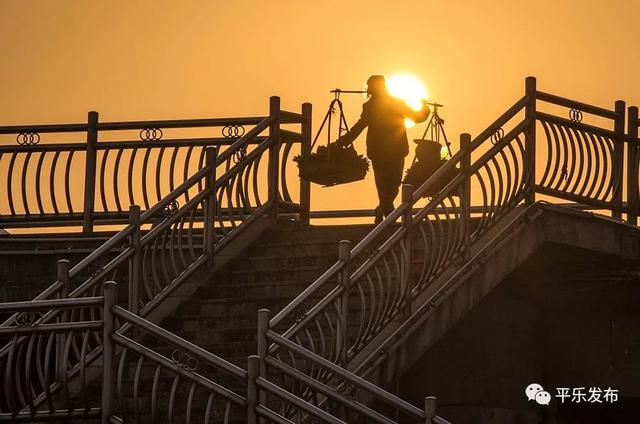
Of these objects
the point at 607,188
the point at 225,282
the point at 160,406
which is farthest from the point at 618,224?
the point at 160,406

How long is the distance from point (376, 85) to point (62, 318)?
542 cm

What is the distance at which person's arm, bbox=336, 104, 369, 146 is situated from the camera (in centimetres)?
2567

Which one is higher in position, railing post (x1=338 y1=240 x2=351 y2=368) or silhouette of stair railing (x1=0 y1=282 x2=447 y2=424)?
railing post (x1=338 y1=240 x2=351 y2=368)

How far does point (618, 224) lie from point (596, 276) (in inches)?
39.2

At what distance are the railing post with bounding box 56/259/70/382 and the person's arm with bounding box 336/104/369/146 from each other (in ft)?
14.0

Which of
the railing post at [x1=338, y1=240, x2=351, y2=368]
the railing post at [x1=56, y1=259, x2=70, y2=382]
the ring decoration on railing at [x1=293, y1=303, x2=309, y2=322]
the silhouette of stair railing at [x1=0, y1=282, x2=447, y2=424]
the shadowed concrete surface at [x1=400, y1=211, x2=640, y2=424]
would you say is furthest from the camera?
the shadowed concrete surface at [x1=400, y1=211, x2=640, y2=424]

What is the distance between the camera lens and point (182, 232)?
24.9 meters

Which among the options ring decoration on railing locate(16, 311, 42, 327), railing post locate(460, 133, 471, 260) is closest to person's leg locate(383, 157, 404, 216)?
railing post locate(460, 133, 471, 260)

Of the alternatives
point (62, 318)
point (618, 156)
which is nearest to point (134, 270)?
point (62, 318)

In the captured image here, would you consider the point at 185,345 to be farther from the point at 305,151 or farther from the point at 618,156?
the point at 618,156

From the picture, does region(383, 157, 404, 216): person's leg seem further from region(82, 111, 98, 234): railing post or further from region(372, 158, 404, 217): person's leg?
region(82, 111, 98, 234): railing post

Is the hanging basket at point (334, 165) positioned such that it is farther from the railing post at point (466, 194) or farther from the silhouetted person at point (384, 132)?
the railing post at point (466, 194)

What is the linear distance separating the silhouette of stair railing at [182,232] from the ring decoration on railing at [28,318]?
0.09m

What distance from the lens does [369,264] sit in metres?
21.9
